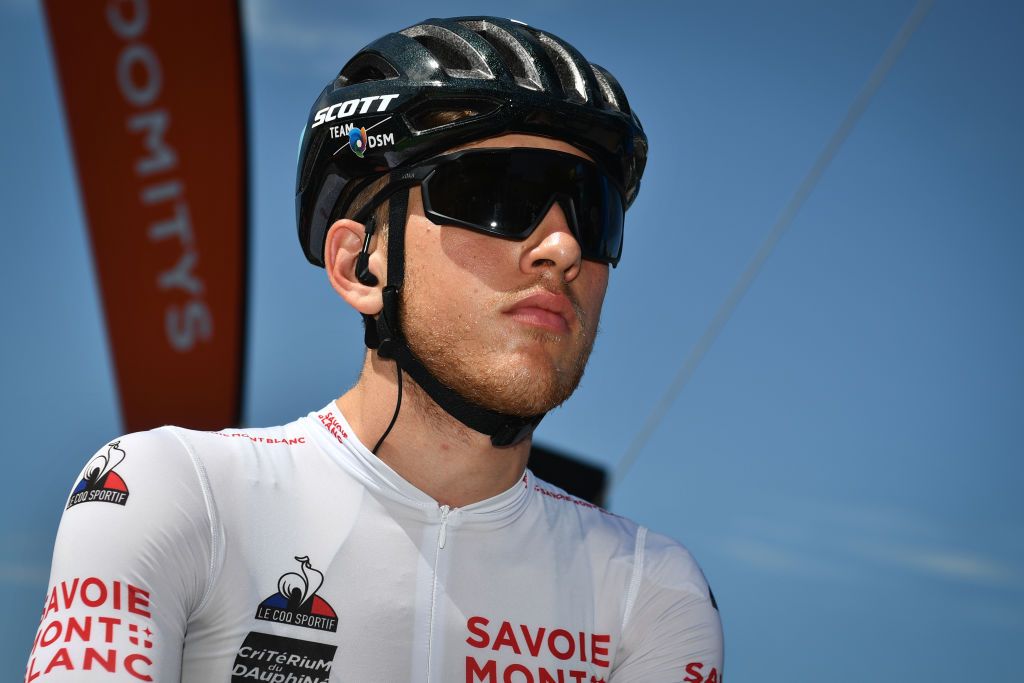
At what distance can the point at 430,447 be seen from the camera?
2.77 meters

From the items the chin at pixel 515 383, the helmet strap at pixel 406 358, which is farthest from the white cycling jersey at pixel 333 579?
the chin at pixel 515 383

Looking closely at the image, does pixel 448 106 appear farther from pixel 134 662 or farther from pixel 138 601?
pixel 134 662

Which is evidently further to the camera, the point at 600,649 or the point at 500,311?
the point at 600,649

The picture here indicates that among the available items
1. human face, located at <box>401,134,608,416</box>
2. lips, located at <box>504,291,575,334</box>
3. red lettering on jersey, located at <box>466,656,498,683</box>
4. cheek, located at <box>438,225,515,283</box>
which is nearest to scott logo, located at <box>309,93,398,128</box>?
human face, located at <box>401,134,608,416</box>

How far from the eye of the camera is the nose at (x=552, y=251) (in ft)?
8.80

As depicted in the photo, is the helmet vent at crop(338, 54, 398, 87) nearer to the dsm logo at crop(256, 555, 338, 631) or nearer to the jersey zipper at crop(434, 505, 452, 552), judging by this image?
the jersey zipper at crop(434, 505, 452, 552)

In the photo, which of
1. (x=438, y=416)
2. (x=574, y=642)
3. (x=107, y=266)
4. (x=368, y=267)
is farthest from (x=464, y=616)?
(x=107, y=266)

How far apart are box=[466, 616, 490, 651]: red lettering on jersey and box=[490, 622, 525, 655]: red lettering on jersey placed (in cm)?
3

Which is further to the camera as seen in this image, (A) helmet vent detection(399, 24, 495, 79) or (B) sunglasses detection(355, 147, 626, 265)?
(A) helmet vent detection(399, 24, 495, 79)

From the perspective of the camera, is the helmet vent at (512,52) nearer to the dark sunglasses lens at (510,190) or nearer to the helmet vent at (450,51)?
the helmet vent at (450,51)

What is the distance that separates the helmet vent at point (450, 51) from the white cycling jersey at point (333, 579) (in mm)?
1041

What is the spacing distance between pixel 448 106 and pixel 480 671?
1.50 metres

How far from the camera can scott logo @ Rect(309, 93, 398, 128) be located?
9.41 ft

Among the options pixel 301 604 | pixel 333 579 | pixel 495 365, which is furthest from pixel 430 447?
pixel 301 604
